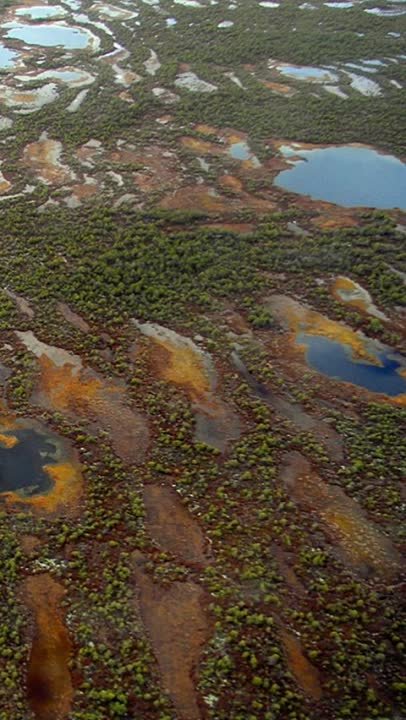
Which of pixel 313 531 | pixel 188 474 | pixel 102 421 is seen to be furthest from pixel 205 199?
pixel 313 531

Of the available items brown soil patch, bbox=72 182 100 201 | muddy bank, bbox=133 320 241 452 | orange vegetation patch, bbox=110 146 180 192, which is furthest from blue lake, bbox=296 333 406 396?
brown soil patch, bbox=72 182 100 201

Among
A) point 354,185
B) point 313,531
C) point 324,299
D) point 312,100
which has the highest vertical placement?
point 312,100

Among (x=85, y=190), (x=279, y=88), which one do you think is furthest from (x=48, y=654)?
(x=279, y=88)

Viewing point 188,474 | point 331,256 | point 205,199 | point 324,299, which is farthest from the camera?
point 205,199

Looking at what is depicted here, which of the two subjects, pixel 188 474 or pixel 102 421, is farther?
pixel 102 421

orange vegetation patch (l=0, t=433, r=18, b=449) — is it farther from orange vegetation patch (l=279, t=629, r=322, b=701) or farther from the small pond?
the small pond

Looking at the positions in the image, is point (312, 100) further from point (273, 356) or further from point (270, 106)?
point (273, 356)

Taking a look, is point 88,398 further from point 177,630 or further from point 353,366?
point 353,366

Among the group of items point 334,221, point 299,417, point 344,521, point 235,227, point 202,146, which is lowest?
point 344,521
